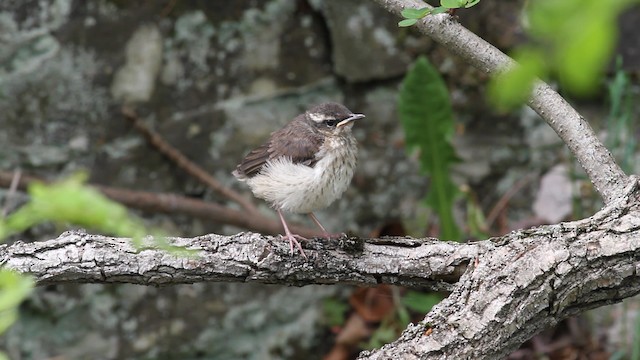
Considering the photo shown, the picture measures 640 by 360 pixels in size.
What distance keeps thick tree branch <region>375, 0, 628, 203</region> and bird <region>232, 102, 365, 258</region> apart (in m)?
0.81

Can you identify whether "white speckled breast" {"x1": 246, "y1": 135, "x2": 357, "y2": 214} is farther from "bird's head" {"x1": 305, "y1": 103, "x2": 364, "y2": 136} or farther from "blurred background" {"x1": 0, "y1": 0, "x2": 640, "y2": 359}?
"blurred background" {"x1": 0, "y1": 0, "x2": 640, "y2": 359}

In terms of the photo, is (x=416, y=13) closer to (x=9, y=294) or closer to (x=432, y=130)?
(x=9, y=294)

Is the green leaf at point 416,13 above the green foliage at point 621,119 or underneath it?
above

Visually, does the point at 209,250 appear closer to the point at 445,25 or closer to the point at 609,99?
the point at 445,25

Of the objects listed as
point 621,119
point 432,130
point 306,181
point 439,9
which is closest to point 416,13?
point 439,9

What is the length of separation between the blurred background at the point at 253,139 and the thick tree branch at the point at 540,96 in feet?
4.17

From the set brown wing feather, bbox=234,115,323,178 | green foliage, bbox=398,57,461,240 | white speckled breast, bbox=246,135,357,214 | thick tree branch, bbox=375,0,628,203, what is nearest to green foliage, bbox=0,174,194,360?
thick tree branch, bbox=375,0,628,203

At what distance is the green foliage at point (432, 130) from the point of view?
4.68 metres

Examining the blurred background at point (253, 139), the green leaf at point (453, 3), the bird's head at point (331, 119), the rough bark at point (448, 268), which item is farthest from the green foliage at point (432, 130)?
the green leaf at point (453, 3)

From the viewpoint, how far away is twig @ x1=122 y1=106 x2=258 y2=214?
478 cm

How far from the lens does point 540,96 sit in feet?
10.8

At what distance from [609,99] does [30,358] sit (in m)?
3.90

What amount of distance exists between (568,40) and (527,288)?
187 cm

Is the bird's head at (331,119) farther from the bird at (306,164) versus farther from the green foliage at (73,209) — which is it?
the green foliage at (73,209)
